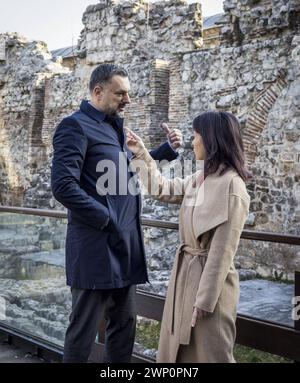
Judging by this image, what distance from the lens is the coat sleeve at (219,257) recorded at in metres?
2.42

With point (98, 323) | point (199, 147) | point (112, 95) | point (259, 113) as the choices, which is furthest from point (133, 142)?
point (259, 113)

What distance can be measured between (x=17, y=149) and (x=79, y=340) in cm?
1220

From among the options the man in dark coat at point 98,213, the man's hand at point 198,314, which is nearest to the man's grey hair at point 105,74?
the man in dark coat at point 98,213

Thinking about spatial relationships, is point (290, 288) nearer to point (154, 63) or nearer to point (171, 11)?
point (154, 63)

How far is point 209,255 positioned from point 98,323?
777 mm

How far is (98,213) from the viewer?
8.57ft

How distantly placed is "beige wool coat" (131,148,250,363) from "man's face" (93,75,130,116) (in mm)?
603

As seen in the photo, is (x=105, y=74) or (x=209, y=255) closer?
(x=209, y=255)

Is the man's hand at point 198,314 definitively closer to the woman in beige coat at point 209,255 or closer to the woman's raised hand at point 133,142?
the woman in beige coat at point 209,255

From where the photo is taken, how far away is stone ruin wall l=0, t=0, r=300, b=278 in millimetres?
7645

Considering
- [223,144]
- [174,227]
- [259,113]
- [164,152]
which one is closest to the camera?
[223,144]

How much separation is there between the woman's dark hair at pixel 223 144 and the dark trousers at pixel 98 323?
2.75 ft

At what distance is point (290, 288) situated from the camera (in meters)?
2.93

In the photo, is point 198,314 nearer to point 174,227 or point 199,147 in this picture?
point 199,147
